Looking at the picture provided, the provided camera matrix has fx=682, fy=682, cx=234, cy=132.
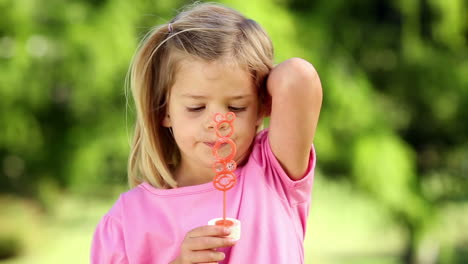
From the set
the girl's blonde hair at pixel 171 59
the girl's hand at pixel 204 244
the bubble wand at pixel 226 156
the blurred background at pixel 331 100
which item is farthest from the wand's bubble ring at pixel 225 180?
the blurred background at pixel 331 100

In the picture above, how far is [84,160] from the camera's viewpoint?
4.52 m

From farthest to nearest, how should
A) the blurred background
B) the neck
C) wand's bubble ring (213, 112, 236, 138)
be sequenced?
the blurred background
the neck
wand's bubble ring (213, 112, 236, 138)

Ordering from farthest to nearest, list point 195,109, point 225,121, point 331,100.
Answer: point 331,100, point 195,109, point 225,121

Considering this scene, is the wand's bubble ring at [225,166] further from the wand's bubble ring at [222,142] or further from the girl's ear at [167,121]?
the girl's ear at [167,121]

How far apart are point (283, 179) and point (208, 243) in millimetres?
304

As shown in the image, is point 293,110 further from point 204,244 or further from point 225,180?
point 204,244

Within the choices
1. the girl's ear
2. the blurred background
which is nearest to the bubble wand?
the girl's ear

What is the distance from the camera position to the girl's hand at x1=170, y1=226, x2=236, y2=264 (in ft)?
4.58

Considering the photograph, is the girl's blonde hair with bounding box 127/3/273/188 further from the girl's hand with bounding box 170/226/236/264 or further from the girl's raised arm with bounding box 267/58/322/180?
the girl's hand with bounding box 170/226/236/264

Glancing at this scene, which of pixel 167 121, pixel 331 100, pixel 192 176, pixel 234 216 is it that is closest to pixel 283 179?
pixel 234 216

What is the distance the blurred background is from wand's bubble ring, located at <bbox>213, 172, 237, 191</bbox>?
2.62 m

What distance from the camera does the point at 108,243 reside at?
1696 mm

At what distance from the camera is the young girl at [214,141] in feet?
5.16

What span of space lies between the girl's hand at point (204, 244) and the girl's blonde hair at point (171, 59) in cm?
30
